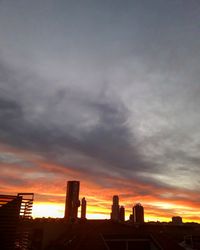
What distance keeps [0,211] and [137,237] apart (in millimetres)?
27277

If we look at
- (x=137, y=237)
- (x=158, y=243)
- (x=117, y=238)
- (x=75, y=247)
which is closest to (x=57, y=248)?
(x=75, y=247)

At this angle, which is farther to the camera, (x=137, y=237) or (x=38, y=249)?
(x=38, y=249)

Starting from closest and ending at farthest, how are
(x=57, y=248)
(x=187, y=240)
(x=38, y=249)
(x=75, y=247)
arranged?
(x=75, y=247) < (x=57, y=248) < (x=38, y=249) < (x=187, y=240)

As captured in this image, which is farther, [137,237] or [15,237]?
[137,237]

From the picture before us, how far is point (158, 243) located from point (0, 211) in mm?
28042

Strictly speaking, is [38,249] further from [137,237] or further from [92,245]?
[137,237]

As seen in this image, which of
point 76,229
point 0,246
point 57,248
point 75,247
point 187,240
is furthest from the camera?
point 187,240

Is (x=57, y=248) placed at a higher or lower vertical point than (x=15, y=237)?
lower

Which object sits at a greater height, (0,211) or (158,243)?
(0,211)

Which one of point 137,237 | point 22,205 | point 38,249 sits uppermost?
point 22,205

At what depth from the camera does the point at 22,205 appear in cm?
1504

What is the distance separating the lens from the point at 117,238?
3506 centimetres

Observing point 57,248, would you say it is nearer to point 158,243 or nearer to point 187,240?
point 158,243

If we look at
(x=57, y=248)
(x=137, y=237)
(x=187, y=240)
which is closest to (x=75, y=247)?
(x=57, y=248)
